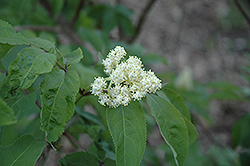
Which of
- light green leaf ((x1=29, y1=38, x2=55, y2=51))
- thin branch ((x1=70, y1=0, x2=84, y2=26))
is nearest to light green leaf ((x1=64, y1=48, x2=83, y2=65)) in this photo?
light green leaf ((x1=29, y1=38, x2=55, y2=51))

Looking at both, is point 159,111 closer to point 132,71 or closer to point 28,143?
point 132,71

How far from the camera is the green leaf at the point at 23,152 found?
1081mm

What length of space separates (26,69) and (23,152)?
432 millimetres

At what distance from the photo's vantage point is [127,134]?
1041 millimetres

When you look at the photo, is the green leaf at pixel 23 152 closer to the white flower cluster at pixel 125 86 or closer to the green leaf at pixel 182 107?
the white flower cluster at pixel 125 86

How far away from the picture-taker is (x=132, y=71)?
3.65ft

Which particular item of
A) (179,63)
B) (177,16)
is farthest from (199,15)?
(179,63)

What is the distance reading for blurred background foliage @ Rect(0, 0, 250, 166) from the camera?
2084 mm

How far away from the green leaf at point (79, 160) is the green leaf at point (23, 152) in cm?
18

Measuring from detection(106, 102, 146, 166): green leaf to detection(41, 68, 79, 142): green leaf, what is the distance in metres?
0.20

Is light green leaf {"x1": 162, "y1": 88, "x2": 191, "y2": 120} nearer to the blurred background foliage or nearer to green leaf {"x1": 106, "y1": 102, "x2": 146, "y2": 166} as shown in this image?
green leaf {"x1": 106, "y1": 102, "x2": 146, "y2": 166}

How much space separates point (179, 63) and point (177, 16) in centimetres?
147

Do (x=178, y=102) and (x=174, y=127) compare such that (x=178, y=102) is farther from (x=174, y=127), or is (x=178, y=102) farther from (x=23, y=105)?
(x=23, y=105)

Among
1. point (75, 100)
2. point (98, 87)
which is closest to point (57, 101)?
point (75, 100)
